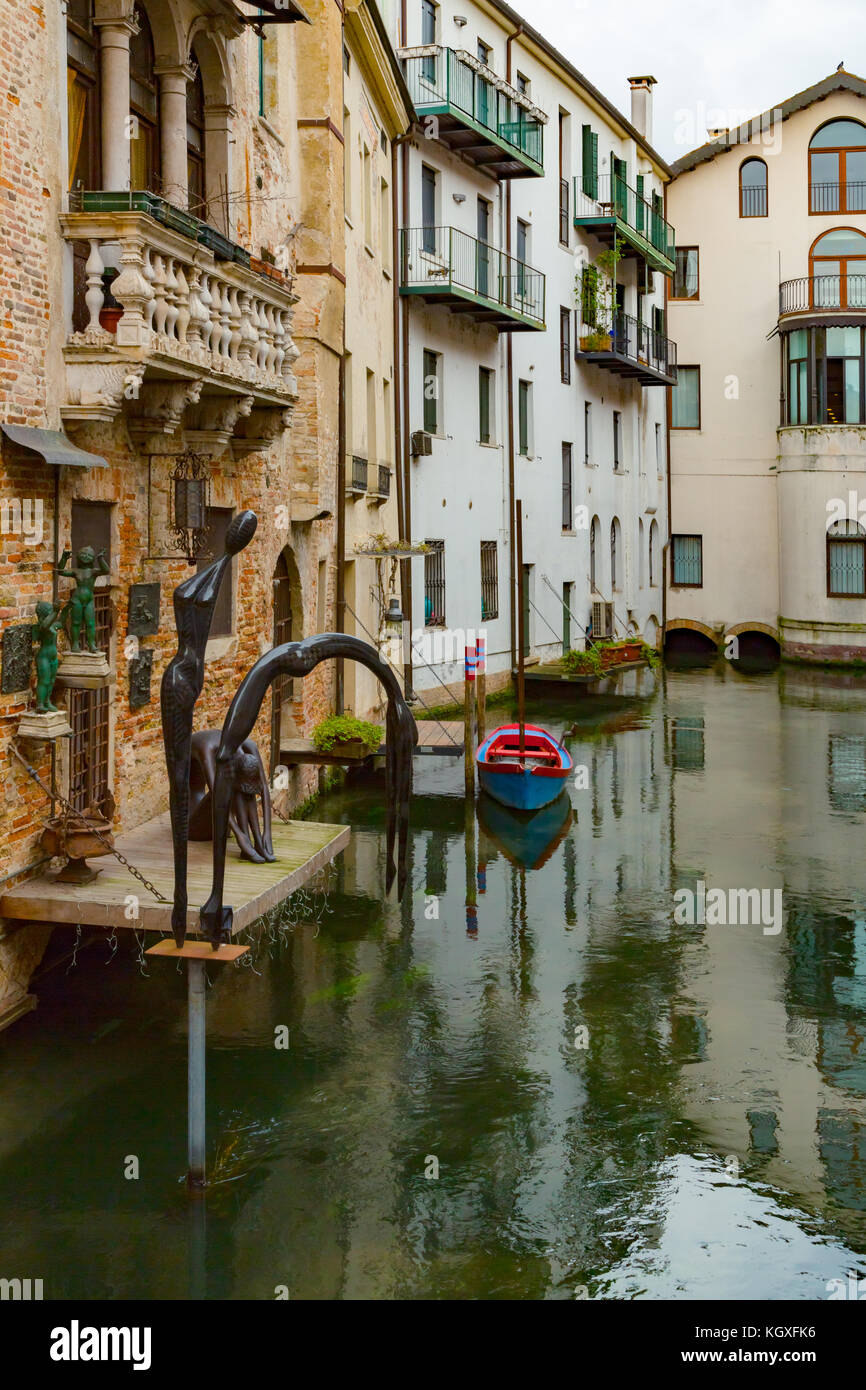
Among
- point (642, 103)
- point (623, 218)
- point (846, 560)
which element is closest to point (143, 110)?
point (623, 218)

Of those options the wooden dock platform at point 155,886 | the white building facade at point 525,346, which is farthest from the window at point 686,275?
the wooden dock platform at point 155,886

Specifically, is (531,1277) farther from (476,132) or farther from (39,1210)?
(476,132)

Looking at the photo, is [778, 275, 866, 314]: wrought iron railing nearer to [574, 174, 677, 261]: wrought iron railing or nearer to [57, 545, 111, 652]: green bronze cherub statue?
[574, 174, 677, 261]: wrought iron railing

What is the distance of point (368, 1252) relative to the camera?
8297 millimetres

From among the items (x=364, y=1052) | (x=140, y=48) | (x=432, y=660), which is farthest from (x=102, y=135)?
(x=432, y=660)

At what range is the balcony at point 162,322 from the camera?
418 inches

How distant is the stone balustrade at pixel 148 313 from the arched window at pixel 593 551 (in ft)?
83.6

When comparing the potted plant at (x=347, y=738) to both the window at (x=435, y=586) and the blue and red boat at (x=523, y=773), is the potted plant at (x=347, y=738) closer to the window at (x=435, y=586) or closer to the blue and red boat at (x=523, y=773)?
the blue and red boat at (x=523, y=773)

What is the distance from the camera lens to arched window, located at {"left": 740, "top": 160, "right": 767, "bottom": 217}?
137ft

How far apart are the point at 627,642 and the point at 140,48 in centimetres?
2437

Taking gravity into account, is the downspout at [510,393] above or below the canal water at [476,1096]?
above

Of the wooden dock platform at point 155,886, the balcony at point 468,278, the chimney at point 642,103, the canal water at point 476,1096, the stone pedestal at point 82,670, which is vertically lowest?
the canal water at point 476,1096

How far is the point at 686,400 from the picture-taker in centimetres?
4372

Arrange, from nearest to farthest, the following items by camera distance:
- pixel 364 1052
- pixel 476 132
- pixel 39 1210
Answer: pixel 39 1210 < pixel 364 1052 < pixel 476 132
